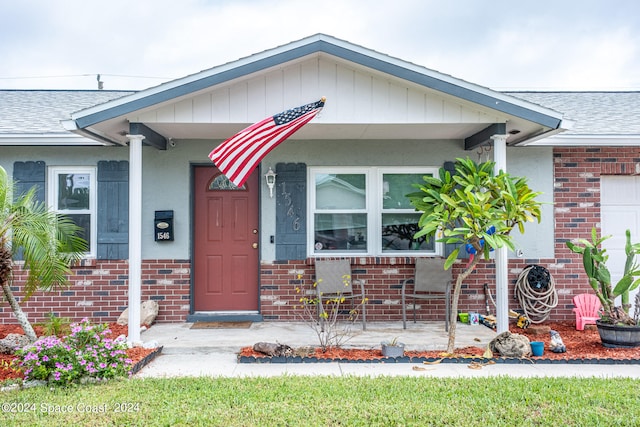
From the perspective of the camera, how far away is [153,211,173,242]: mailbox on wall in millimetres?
7566

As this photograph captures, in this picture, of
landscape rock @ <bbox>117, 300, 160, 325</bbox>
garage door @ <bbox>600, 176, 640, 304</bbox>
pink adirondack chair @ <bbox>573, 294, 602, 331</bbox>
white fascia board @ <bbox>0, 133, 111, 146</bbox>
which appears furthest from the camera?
garage door @ <bbox>600, 176, 640, 304</bbox>

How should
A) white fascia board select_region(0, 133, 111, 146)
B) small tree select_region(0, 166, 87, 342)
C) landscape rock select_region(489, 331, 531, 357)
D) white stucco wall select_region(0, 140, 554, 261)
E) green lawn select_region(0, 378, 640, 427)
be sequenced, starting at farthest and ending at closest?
1. white stucco wall select_region(0, 140, 554, 261)
2. white fascia board select_region(0, 133, 111, 146)
3. landscape rock select_region(489, 331, 531, 357)
4. small tree select_region(0, 166, 87, 342)
5. green lawn select_region(0, 378, 640, 427)

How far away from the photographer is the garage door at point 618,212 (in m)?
7.96

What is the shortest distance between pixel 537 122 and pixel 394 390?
3.39m

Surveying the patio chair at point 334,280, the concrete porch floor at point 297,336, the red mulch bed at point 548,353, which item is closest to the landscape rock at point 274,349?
the red mulch bed at point 548,353

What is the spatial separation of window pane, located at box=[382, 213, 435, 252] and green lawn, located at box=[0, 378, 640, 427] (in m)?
3.12

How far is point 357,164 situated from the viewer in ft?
25.5

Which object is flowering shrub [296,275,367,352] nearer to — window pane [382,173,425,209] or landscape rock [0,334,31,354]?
window pane [382,173,425,209]

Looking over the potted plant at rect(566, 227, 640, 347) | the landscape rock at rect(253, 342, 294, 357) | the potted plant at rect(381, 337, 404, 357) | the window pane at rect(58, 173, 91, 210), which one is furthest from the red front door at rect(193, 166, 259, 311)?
the potted plant at rect(566, 227, 640, 347)

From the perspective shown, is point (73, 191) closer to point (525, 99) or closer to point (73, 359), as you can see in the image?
point (73, 359)

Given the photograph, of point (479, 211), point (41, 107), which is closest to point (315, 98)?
point (479, 211)

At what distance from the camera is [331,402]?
4215 mm

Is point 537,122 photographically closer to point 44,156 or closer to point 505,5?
point 44,156

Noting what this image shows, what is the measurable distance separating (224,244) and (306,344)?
7.21 feet
